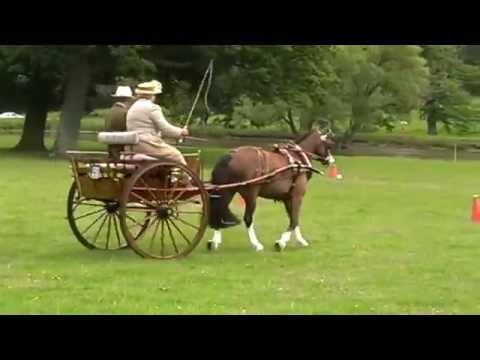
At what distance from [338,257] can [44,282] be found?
3.83 meters

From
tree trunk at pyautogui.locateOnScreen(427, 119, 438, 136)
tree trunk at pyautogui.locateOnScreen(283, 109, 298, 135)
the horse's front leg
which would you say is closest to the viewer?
the horse's front leg

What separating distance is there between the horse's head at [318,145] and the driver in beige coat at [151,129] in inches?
96.3

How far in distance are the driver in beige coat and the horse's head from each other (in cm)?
245

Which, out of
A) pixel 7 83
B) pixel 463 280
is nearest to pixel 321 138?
pixel 463 280

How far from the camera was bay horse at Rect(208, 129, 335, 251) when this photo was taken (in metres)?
11.4

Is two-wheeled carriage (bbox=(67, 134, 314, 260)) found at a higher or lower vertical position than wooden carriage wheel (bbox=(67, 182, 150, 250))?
higher

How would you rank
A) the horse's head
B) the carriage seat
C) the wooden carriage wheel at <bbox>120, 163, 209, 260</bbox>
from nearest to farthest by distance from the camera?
the wooden carriage wheel at <bbox>120, 163, 209, 260</bbox> → the carriage seat → the horse's head

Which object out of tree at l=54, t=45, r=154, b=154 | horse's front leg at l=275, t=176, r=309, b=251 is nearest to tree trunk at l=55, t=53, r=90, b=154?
tree at l=54, t=45, r=154, b=154

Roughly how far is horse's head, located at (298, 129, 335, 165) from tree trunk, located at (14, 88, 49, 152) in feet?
89.4

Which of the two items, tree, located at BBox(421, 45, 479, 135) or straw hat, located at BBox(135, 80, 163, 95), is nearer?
straw hat, located at BBox(135, 80, 163, 95)

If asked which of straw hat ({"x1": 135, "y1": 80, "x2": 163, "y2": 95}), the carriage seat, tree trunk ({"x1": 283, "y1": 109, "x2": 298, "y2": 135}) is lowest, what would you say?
tree trunk ({"x1": 283, "y1": 109, "x2": 298, "y2": 135})

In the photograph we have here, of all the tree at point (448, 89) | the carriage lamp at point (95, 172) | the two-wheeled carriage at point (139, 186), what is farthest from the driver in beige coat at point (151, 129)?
the tree at point (448, 89)

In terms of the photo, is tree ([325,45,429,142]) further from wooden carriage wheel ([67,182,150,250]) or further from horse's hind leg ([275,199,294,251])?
horse's hind leg ([275,199,294,251])
